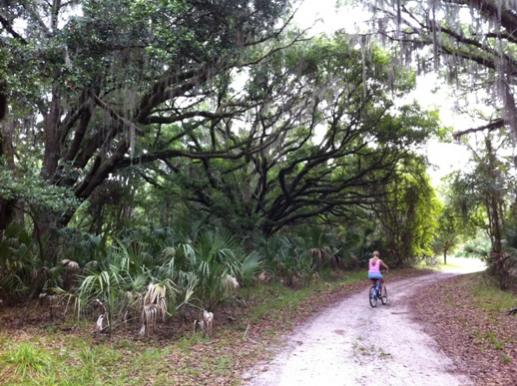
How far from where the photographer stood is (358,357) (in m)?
7.40

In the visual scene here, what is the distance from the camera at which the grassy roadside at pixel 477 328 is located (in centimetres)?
698

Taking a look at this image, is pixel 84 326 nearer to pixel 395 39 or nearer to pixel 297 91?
pixel 395 39

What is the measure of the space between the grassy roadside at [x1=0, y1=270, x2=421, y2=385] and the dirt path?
1.70ft

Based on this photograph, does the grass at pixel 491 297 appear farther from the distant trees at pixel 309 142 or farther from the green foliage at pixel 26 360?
the green foliage at pixel 26 360

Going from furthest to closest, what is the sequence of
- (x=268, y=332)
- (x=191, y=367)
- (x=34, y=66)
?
(x=268, y=332)
(x=34, y=66)
(x=191, y=367)

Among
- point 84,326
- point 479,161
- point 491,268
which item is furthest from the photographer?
point 479,161

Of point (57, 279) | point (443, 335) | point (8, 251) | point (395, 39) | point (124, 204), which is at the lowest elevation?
point (443, 335)

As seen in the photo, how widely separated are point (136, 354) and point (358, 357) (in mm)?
3563

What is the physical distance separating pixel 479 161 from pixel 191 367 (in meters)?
15.1

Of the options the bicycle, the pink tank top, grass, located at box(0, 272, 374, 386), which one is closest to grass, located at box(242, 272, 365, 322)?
grass, located at box(0, 272, 374, 386)

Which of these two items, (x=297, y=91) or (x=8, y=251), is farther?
(x=297, y=91)

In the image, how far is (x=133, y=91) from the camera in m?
11.3

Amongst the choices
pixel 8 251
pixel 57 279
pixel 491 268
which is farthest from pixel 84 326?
pixel 491 268

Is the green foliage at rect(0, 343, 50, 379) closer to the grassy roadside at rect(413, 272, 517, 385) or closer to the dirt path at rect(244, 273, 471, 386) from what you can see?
the dirt path at rect(244, 273, 471, 386)
